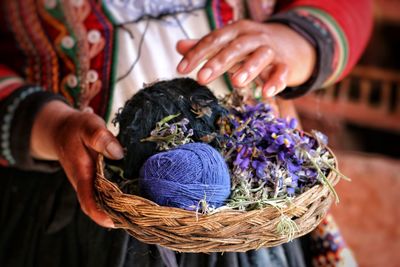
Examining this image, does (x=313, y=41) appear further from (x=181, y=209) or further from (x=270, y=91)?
(x=181, y=209)

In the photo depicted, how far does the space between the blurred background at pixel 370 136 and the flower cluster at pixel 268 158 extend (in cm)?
61

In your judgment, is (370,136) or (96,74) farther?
(370,136)

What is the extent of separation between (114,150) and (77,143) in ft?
0.23

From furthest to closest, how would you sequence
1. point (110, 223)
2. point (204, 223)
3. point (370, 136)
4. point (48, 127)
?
point (370, 136), point (48, 127), point (110, 223), point (204, 223)

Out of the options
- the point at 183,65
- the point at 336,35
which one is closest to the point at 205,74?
the point at 183,65

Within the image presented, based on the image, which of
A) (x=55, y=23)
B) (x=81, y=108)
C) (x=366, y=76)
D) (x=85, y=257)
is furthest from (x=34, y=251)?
(x=366, y=76)

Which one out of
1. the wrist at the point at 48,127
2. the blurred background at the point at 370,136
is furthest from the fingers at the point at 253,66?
the blurred background at the point at 370,136

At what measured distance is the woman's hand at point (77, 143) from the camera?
56cm

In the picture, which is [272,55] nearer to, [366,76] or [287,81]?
[287,81]

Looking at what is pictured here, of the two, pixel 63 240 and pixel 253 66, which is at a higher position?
pixel 253 66

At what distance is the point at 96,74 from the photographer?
679mm

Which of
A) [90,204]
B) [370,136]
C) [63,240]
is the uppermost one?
[90,204]

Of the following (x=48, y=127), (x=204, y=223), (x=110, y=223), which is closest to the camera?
(x=204, y=223)

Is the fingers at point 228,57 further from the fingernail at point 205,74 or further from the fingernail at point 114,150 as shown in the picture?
the fingernail at point 114,150
